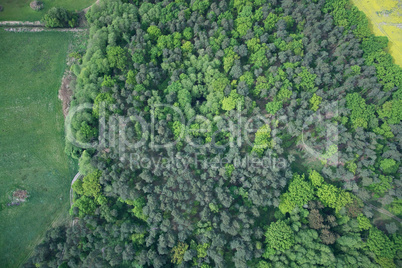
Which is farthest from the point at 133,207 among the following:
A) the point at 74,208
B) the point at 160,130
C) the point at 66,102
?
the point at 66,102

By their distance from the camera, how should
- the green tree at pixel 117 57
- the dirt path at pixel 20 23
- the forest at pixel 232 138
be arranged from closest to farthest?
the forest at pixel 232 138, the green tree at pixel 117 57, the dirt path at pixel 20 23

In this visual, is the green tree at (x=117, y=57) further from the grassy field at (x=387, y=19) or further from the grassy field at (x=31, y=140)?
the grassy field at (x=387, y=19)

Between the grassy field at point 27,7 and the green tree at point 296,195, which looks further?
the grassy field at point 27,7

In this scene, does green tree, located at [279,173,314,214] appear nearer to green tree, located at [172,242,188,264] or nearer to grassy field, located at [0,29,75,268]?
green tree, located at [172,242,188,264]

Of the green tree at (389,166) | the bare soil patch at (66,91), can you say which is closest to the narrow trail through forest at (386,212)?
the green tree at (389,166)

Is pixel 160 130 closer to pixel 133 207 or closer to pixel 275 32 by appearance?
pixel 133 207

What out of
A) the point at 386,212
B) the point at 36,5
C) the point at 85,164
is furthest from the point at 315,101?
the point at 36,5
